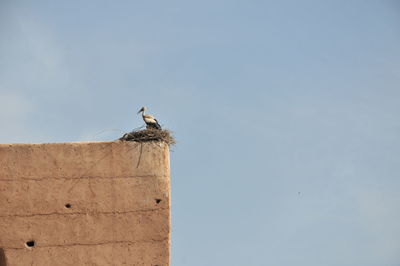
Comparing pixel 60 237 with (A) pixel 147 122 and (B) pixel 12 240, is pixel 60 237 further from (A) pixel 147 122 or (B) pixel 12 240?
(A) pixel 147 122

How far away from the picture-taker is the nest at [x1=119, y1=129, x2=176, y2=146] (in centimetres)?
1535

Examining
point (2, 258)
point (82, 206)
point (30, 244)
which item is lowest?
point (2, 258)

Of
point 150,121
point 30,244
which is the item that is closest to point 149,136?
point 150,121

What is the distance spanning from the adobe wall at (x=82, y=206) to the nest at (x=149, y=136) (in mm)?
211

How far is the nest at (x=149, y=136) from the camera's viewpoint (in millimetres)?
15352

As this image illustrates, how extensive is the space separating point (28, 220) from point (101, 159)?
1334 mm

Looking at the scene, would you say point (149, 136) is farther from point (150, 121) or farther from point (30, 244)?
point (30, 244)

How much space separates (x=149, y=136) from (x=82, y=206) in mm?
1412

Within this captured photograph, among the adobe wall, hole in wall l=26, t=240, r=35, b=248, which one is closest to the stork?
the adobe wall

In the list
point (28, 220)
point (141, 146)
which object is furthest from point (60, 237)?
point (141, 146)

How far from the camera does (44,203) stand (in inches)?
590

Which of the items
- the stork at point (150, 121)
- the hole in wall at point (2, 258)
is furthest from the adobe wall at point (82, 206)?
the stork at point (150, 121)

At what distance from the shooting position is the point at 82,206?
15.0 meters

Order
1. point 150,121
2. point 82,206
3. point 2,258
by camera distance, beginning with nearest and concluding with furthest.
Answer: point 2,258
point 82,206
point 150,121
